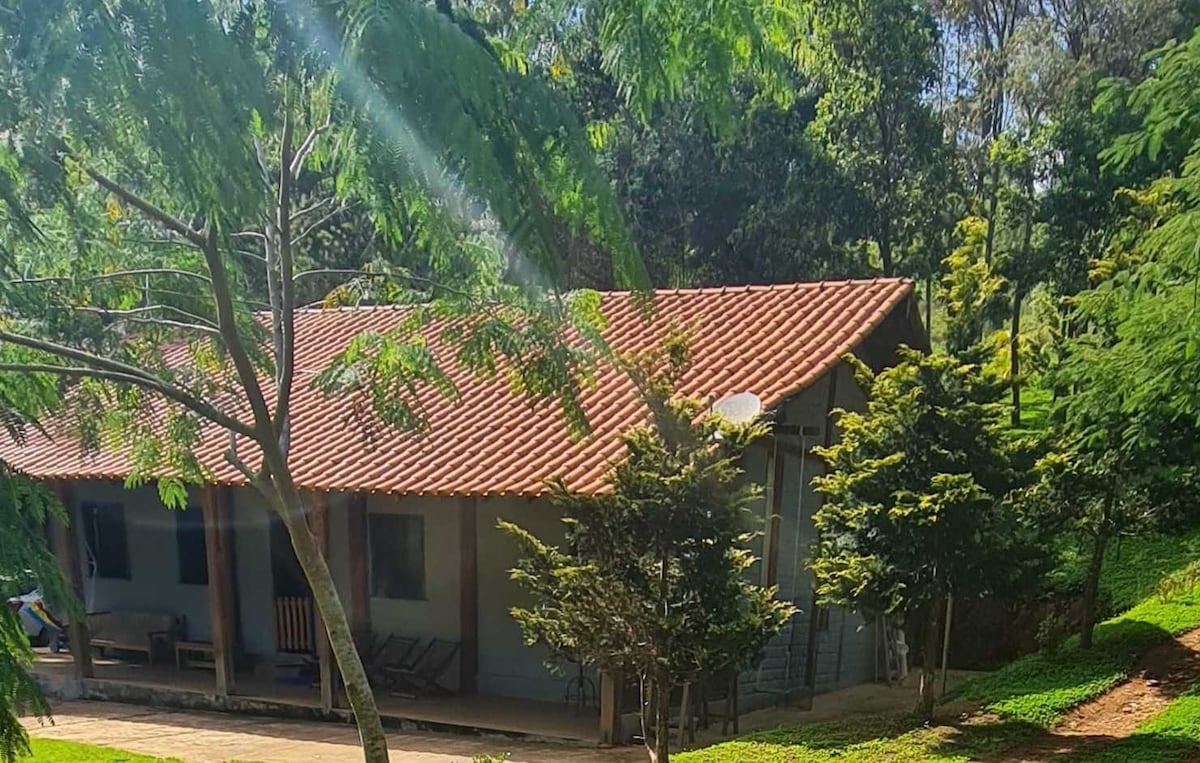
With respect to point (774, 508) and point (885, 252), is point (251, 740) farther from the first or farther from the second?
point (885, 252)

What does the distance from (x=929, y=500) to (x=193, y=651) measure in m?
11.0

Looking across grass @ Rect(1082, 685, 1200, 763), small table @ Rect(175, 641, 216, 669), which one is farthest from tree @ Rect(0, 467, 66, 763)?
grass @ Rect(1082, 685, 1200, 763)

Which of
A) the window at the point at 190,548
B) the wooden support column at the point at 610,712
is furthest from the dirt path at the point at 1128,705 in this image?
the window at the point at 190,548

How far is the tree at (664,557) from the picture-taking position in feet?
25.3

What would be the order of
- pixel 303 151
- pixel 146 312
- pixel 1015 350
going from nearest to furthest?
pixel 303 151 → pixel 146 312 → pixel 1015 350

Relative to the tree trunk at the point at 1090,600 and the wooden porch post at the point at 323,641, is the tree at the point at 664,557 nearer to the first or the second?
the wooden porch post at the point at 323,641

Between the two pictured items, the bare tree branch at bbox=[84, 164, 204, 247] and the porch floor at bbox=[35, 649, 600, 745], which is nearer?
the bare tree branch at bbox=[84, 164, 204, 247]

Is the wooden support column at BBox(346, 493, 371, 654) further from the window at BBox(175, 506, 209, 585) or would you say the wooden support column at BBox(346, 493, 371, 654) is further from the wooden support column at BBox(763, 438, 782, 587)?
the wooden support column at BBox(763, 438, 782, 587)

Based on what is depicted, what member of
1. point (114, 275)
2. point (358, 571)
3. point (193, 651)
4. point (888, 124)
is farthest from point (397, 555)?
point (888, 124)

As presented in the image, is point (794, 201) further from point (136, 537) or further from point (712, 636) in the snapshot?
point (712, 636)

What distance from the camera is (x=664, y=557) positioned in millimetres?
7824

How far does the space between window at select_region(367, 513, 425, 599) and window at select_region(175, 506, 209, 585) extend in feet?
11.2

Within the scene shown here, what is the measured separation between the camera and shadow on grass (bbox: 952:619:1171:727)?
1014 centimetres


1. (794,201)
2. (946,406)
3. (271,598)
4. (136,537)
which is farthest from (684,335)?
(794,201)
